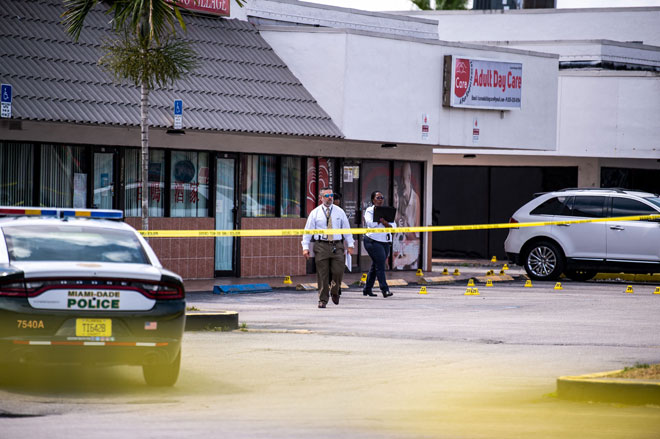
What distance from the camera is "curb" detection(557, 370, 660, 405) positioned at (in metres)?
9.84

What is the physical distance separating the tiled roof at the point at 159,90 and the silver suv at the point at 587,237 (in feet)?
15.9

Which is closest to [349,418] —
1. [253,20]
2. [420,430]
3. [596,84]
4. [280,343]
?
[420,430]

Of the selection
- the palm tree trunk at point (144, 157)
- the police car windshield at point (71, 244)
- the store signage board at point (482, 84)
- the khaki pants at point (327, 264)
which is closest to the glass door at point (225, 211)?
the store signage board at point (482, 84)

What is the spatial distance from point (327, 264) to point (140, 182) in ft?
17.6

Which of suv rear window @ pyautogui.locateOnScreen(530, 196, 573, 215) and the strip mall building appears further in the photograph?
suv rear window @ pyautogui.locateOnScreen(530, 196, 573, 215)

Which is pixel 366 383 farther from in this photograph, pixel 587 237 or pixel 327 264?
pixel 587 237

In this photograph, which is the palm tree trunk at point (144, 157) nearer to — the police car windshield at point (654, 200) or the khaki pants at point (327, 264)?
the khaki pants at point (327, 264)

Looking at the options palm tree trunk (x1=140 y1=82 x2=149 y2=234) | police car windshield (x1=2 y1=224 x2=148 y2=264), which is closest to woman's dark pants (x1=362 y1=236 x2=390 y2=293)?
palm tree trunk (x1=140 y1=82 x2=149 y2=234)

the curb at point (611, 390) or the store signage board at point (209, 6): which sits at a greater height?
the store signage board at point (209, 6)

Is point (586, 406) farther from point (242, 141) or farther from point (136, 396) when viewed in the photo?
point (242, 141)

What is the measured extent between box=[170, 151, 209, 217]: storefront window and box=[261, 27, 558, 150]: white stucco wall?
284 cm

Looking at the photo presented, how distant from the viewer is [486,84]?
27.8 meters

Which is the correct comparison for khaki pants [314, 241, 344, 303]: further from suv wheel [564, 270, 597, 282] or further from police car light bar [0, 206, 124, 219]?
suv wheel [564, 270, 597, 282]

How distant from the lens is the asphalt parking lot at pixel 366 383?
8.70 meters
